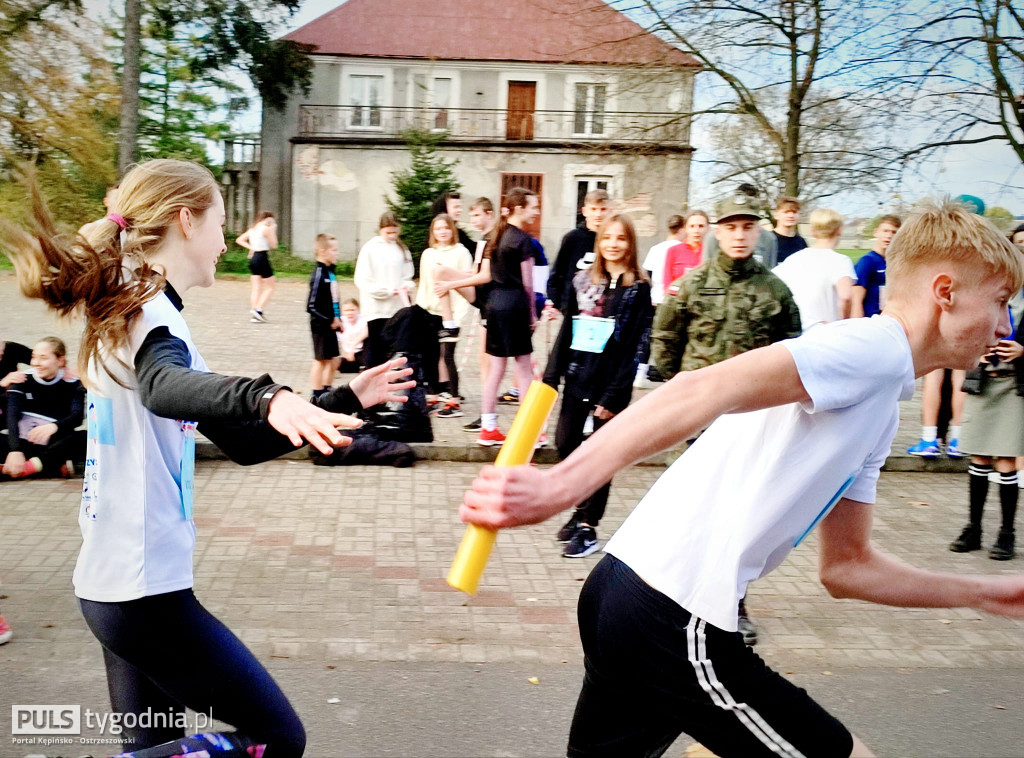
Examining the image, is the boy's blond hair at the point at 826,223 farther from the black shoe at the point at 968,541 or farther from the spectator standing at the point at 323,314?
the spectator standing at the point at 323,314

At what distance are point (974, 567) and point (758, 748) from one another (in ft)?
14.9

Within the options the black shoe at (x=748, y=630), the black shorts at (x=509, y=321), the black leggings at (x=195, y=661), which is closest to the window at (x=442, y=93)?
the black shorts at (x=509, y=321)

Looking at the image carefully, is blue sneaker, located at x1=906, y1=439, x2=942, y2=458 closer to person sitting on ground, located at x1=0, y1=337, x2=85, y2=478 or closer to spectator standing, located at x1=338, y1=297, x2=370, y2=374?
spectator standing, located at x1=338, y1=297, x2=370, y2=374

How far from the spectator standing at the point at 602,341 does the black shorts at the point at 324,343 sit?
3.74 meters

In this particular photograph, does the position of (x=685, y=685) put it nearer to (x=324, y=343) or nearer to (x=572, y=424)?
(x=572, y=424)

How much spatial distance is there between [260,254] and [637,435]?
1605 cm

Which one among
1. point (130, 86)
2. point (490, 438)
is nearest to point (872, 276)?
point (490, 438)

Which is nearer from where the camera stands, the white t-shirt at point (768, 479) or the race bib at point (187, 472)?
the white t-shirt at point (768, 479)

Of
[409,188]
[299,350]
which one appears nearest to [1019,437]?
[299,350]

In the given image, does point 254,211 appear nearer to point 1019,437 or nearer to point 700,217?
point 700,217

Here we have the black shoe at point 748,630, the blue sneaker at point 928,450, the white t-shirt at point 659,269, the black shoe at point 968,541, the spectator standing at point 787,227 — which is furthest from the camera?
the white t-shirt at point 659,269

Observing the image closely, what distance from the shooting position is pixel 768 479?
1.93 metres

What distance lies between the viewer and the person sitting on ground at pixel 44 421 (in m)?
6.83

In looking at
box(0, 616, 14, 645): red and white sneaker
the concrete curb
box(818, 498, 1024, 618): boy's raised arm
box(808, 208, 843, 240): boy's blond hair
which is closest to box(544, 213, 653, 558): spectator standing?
the concrete curb
